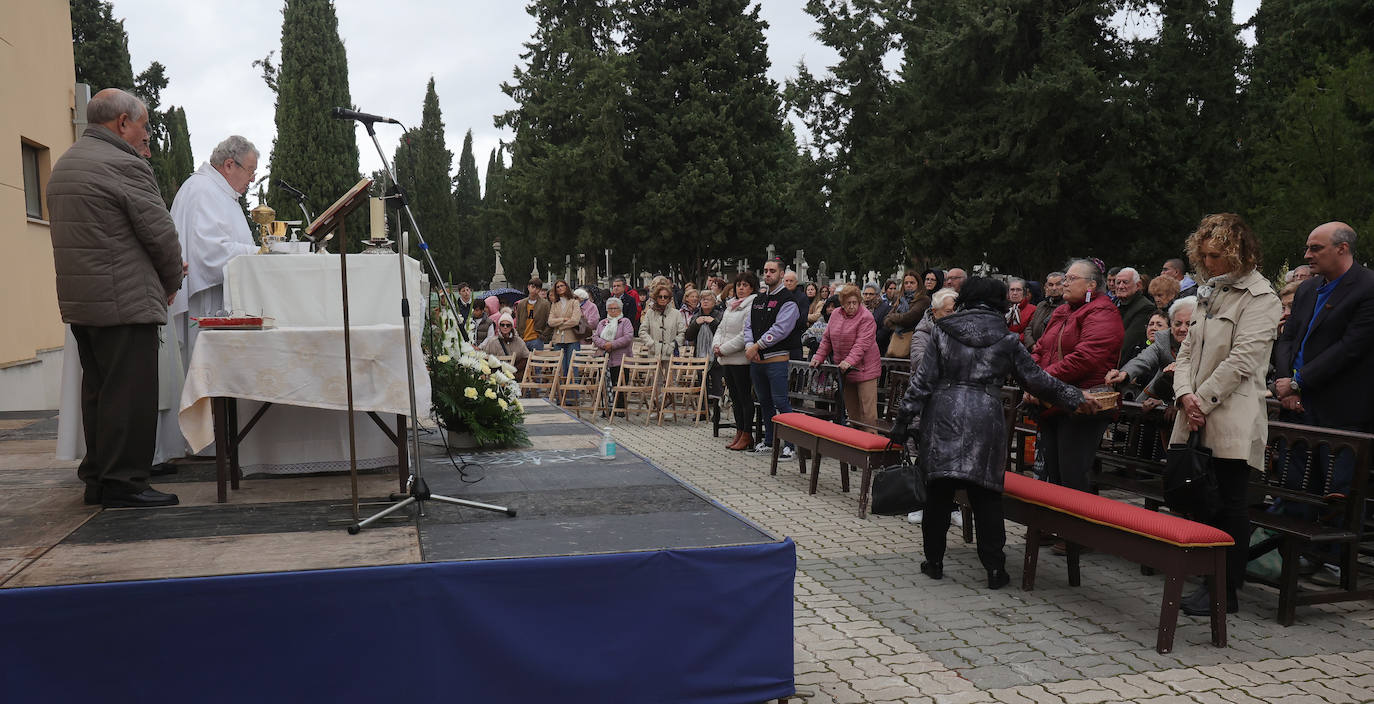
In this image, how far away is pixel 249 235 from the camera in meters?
5.39

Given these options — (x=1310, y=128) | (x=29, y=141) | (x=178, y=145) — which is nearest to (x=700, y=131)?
(x=1310, y=128)

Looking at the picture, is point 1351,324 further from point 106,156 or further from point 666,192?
point 666,192

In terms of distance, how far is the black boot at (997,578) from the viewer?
5727mm

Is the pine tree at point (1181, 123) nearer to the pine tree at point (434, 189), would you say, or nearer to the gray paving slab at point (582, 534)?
the gray paving slab at point (582, 534)

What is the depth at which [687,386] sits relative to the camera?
14.4 metres

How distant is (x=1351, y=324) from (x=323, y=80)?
139 feet

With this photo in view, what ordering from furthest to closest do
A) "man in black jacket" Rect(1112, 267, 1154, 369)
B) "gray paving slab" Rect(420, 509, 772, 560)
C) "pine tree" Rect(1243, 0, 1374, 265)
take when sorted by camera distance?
"pine tree" Rect(1243, 0, 1374, 265)
"man in black jacket" Rect(1112, 267, 1154, 369)
"gray paving slab" Rect(420, 509, 772, 560)

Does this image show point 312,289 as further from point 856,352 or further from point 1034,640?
point 856,352

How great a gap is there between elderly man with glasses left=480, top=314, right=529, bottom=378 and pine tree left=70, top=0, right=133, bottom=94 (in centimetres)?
2742

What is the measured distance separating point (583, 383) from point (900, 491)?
9697mm

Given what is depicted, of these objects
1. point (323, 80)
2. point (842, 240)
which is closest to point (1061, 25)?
point (842, 240)

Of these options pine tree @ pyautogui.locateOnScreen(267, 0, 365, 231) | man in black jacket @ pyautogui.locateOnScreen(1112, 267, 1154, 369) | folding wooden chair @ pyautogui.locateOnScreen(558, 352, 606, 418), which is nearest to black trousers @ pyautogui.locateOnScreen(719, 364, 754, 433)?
folding wooden chair @ pyautogui.locateOnScreen(558, 352, 606, 418)

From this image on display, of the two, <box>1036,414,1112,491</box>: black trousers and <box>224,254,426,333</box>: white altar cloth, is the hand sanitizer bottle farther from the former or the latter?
<box>1036,414,1112,491</box>: black trousers

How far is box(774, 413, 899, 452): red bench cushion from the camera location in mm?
7548
